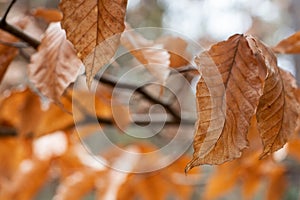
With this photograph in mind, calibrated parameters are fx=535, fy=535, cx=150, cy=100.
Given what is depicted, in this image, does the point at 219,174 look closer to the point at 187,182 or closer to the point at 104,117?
the point at 187,182

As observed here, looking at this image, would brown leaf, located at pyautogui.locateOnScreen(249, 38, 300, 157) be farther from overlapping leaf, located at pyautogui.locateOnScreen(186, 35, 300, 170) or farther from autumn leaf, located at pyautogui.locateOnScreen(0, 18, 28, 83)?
autumn leaf, located at pyautogui.locateOnScreen(0, 18, 28, 83)

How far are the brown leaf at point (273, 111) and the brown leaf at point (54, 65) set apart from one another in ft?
0.53

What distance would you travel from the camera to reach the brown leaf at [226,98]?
0.31 metres

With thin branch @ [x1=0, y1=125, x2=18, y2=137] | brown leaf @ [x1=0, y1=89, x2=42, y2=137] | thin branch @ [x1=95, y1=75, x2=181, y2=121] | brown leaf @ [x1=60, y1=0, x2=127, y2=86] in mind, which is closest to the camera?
brown leaf @ [x1=60, y1=0, x2=127, y2=86]

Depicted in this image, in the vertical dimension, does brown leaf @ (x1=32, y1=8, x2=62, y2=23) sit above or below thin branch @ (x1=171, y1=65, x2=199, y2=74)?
below

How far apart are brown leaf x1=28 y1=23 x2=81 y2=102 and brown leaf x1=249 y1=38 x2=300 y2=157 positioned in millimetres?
162

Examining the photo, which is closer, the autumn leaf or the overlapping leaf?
the overlapping leaf

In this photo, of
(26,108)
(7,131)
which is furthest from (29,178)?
(26,108)

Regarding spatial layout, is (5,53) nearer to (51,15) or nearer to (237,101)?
(51,15)

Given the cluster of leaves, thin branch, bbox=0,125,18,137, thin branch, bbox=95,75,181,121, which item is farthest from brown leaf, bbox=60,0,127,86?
thin branch, bbox=0,125,18,137

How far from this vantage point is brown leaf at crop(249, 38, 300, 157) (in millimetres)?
336

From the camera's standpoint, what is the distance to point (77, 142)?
3.42 ft

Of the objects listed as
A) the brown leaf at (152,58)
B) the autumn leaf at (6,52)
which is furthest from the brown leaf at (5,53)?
the brown leaf at (152,58)

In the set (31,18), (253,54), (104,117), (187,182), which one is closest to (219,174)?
(187,182)
